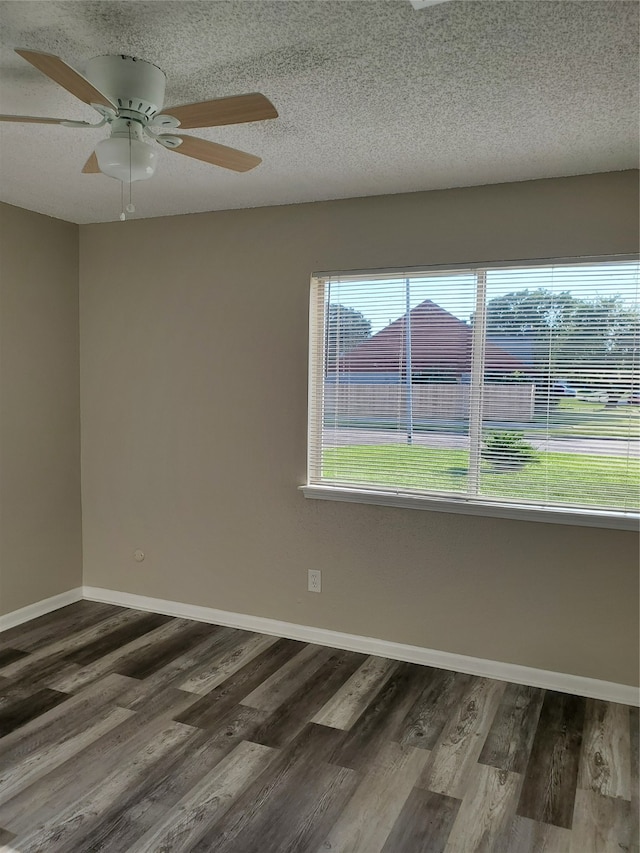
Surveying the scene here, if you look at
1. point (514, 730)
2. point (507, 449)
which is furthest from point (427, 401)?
point (514, 730)

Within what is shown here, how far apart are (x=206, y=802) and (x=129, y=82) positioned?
Answer: 2.41 m

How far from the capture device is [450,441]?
3383mm

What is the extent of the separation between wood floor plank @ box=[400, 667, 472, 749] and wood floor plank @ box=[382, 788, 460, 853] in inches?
13.5

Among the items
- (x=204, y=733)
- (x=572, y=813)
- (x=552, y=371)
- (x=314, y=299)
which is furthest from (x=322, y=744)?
(x=314, y=299)

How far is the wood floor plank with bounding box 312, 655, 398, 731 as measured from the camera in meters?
2.87

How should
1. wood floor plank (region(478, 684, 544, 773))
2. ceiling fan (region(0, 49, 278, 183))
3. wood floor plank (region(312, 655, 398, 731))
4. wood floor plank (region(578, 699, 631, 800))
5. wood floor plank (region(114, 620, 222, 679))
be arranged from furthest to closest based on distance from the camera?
wood floor plank (region(114, 620, 222, 679)) → wood floor plank (region(312, 655, 398, 731)) → wood floor plank (region(478, 684, 544, 773)) → wood floor plank (region(578, 699, 631, 800)) → ceiling fan (region(0, 49, 278, 183))

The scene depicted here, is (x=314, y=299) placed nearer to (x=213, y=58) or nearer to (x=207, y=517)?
(x=207, y=517)

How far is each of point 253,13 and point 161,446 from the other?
9.11 ft

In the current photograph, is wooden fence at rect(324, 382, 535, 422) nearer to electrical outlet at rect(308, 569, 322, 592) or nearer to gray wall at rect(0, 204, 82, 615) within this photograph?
electrical outlet at rect(308, 569, 322, 592)

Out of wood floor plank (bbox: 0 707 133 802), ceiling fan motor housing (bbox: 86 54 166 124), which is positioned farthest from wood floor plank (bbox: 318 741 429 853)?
ceiling fan motor housing (bbox: 86 54 166 124)

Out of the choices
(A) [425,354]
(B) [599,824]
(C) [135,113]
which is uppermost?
(C) [135,113]

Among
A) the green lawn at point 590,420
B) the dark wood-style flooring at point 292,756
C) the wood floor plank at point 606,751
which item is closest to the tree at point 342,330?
the green lawn at point 590,420

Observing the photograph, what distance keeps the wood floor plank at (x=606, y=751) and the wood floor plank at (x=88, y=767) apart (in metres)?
1.73

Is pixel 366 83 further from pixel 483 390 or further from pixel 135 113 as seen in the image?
pixel 483 390
